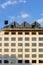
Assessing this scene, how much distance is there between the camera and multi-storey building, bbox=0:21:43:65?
53.7 metres

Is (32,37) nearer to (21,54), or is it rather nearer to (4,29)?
(21,54)

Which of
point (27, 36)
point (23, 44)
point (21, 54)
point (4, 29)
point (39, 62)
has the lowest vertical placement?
point (39, 62)

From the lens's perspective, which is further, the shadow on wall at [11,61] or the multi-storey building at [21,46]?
the multi-storey building at [21,46]

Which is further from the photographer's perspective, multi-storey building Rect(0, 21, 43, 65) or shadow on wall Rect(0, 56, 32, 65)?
multi-storey building Rect(0, 21, 43, 65)

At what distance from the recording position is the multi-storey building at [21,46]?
176 ft

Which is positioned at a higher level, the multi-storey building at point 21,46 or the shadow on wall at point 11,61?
the multi-storey building at point 21,46

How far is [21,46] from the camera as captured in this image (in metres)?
54.2

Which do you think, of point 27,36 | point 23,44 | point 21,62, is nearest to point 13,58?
point 21,62

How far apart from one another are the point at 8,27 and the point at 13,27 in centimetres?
219

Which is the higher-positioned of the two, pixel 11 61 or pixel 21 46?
pixel 21 46

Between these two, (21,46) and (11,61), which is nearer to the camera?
(11,61)

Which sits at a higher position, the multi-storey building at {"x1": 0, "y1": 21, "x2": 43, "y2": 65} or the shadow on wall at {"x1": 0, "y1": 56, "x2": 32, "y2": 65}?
the multi-storey building at {"x1": 0, "y1": 21, "x2": 43, "y2": 65}

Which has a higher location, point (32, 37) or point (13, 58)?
point (32, 37)

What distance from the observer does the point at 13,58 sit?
54.0m
